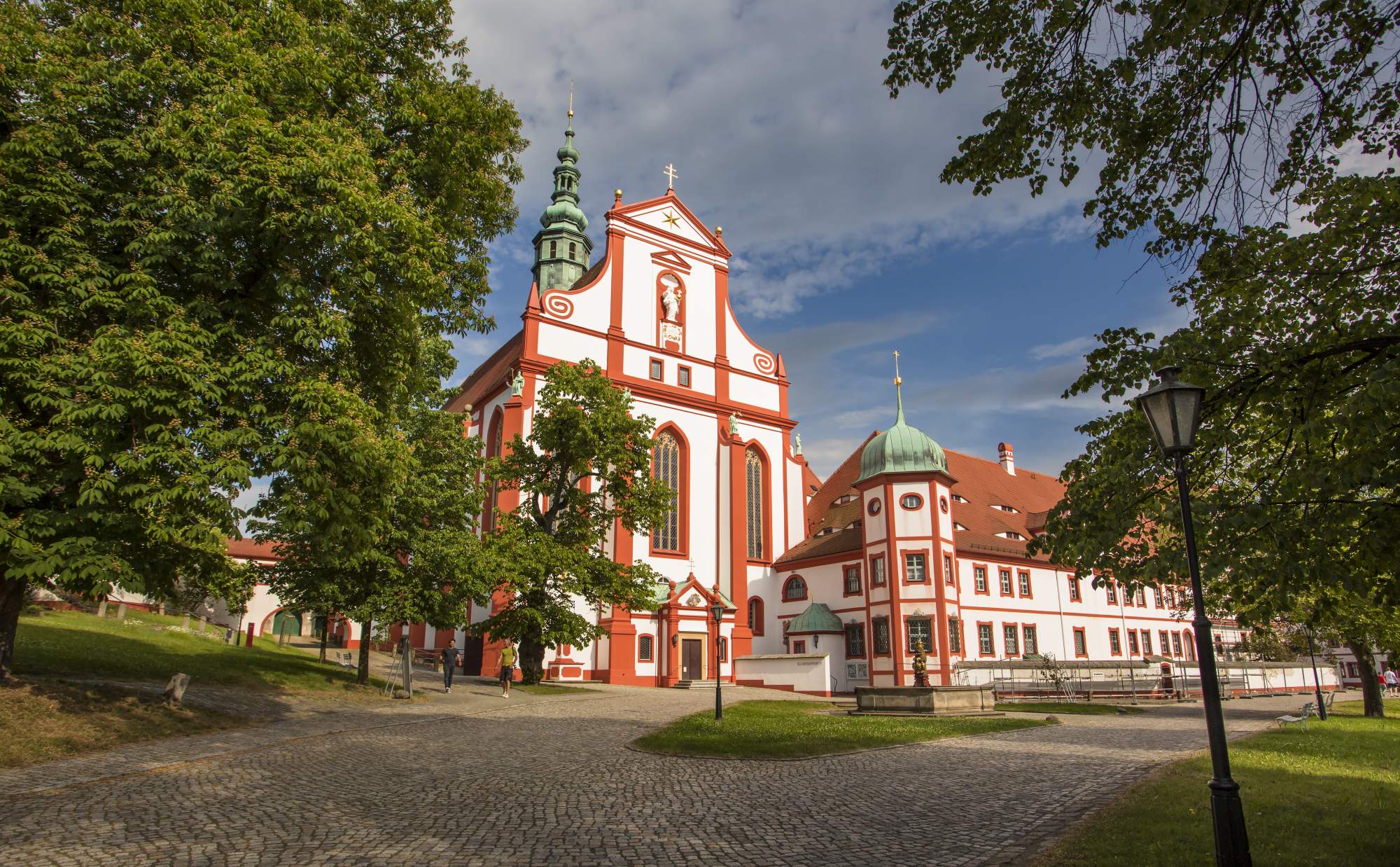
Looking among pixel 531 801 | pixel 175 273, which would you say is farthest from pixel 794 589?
pixel 531 801

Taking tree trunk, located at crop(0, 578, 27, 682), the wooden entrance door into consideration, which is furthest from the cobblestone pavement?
the wooden entrance door

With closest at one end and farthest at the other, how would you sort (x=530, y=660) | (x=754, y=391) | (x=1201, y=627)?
(x=1201, y=627) → (x=530, y=660) → (x=754, y=391)

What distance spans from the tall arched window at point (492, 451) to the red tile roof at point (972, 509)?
43.4 ft

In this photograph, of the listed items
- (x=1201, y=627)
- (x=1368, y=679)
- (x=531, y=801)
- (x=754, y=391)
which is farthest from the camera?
(x=754, y=391)

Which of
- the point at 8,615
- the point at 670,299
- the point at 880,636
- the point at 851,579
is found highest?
the point at 670,299

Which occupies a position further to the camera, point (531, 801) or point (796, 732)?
A: point (796, 732)

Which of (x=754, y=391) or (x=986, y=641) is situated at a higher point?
(x=754, y=391)

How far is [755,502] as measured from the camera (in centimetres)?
3881

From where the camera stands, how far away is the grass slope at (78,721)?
32.2ft

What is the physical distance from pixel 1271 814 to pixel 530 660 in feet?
69.6

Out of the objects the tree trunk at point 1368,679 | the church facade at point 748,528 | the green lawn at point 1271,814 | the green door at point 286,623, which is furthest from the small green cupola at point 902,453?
the green door at point 286,623

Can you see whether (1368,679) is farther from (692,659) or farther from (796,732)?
(692,659)

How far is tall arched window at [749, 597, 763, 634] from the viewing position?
126 ft

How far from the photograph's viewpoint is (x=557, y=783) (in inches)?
357
